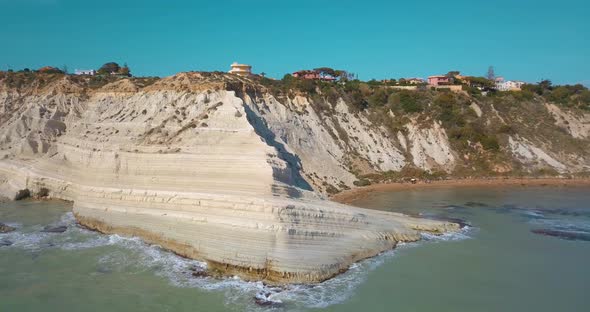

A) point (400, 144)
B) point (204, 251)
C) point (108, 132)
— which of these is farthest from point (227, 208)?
point (400, 144)

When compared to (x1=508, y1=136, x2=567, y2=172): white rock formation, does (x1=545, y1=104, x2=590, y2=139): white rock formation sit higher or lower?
higher

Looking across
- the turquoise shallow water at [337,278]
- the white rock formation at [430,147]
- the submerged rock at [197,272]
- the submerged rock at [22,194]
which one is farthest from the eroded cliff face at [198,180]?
the white rock formation at [430,147]

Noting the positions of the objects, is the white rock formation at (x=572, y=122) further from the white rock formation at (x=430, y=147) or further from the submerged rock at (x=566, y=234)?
the submerged rock at (x=566, y=234)

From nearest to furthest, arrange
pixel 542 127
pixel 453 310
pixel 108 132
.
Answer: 1. pixel 453 310
2. pixel 108 132
3. pixel 542 127

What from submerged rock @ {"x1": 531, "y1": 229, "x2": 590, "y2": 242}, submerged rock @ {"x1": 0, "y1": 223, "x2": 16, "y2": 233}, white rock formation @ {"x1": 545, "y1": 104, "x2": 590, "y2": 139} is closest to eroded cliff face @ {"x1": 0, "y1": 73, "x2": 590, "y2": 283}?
white rock formation @ {"x1": 545, "y1": 104, "x2": 590, "y2": 139}

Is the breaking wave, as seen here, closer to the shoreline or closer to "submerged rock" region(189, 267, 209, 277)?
"submerged rock" region(189, 267, 209, 277)

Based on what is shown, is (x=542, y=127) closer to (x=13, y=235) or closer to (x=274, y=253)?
(x=274, y=253)
